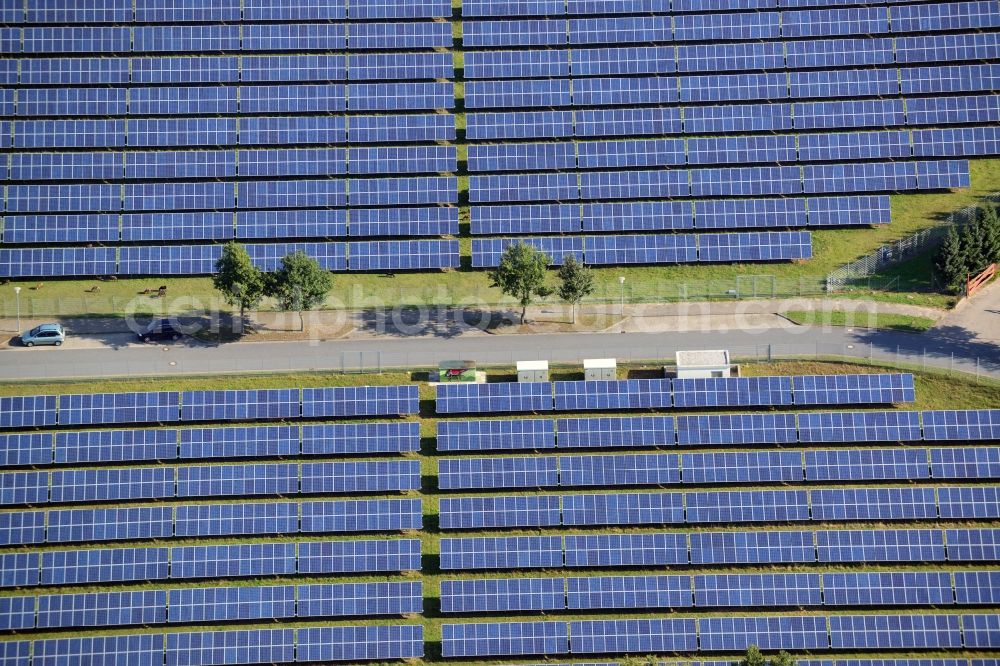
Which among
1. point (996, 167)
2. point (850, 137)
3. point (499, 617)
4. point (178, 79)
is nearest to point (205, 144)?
point (178, 79)

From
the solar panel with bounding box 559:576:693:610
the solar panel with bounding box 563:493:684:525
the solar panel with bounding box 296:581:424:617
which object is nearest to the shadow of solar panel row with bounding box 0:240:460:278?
the solar panel with bounding box 563:493:684:525

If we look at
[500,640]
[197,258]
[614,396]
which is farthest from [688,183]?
[197,258]

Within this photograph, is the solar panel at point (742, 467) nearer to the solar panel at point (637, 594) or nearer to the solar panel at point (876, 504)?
the solar panel at point (876, 504)

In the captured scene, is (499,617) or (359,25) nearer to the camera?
(499,617)

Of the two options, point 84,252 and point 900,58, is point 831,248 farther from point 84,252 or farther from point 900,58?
point 84,252

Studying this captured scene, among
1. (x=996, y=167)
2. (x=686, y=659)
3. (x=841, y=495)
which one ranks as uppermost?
(x=996, y=167)

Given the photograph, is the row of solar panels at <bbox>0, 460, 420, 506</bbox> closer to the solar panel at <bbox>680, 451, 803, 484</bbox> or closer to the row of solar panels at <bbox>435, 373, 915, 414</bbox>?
the row of solar panels at <bbox>435, 373, 915, 414</bbox>
